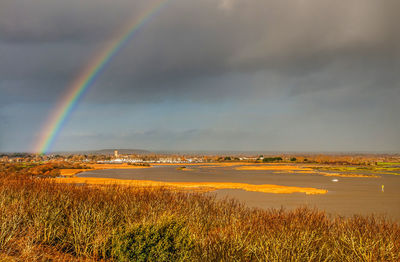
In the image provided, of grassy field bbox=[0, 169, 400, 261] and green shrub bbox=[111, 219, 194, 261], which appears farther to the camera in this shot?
green shrub bbox=[111, 219, 194, 261]

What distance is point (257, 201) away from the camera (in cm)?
3356

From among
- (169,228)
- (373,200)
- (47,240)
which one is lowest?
(373,200)

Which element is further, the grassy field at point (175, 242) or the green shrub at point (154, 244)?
the green shrub at point (154, 244)

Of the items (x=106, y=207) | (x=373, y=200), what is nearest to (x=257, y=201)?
(x=373, y=200)

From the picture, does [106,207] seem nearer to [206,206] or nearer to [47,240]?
[47,240]

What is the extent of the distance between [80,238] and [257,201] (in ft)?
79.9

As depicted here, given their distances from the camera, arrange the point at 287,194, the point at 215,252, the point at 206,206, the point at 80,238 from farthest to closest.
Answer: the point at 287,194, the point at 206,206, the point at 80,238, the point at 215,252

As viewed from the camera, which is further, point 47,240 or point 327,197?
point 327,197

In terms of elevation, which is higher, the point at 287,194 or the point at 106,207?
the point at 106,207

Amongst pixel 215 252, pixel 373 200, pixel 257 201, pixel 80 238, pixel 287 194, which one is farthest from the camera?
pixel 287 194

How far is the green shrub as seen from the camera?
918 cm

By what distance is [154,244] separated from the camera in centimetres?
944

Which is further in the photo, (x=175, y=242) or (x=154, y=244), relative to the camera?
(x=175, y=242)

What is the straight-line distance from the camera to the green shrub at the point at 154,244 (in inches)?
361
